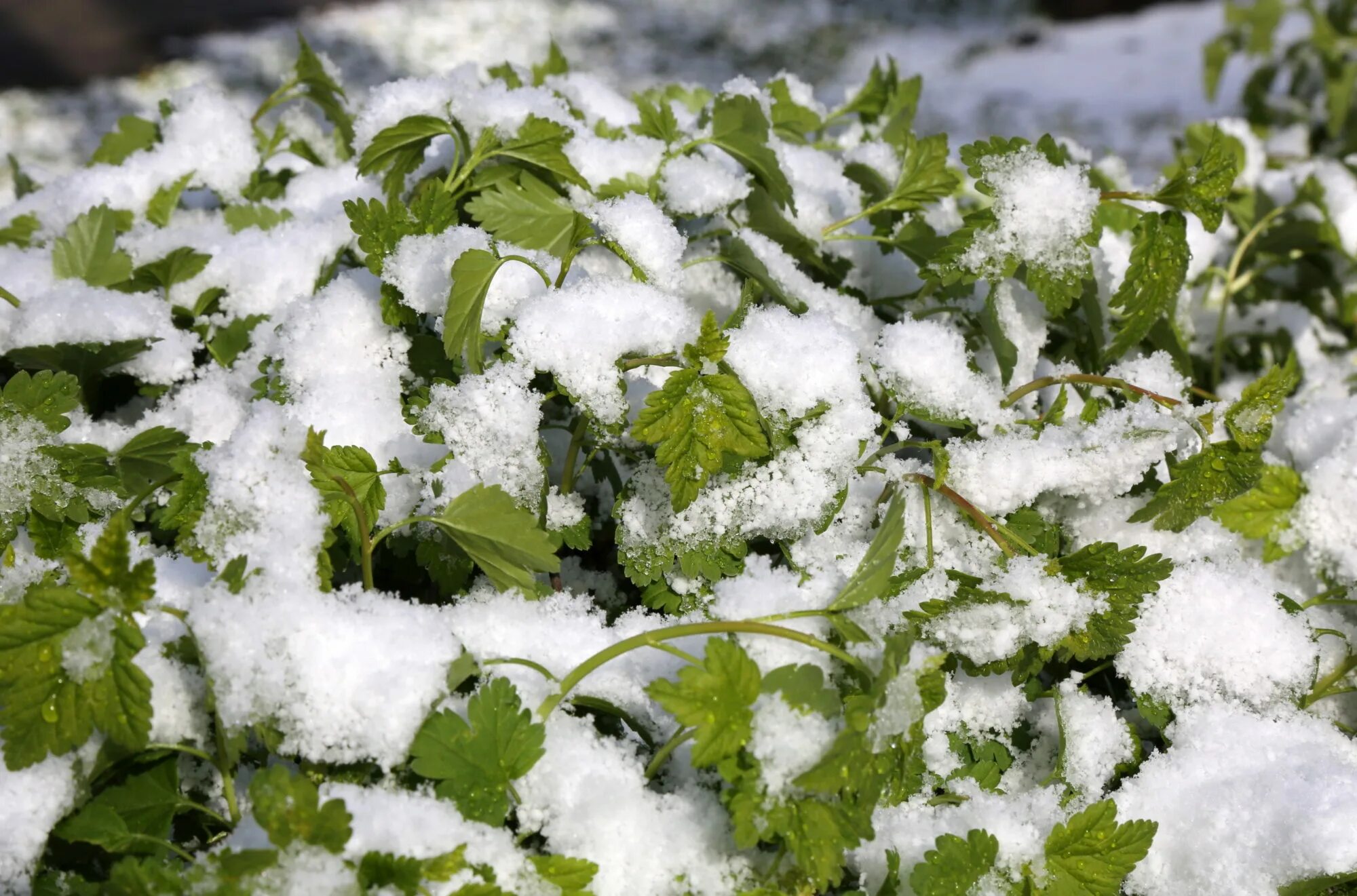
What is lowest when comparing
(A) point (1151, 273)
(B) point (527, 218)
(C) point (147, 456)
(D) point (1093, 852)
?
(D) point (1093, 852)

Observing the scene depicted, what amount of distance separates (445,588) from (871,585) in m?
0.47

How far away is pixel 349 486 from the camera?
1003 mm

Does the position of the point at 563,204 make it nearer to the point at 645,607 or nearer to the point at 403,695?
the point at 645,607

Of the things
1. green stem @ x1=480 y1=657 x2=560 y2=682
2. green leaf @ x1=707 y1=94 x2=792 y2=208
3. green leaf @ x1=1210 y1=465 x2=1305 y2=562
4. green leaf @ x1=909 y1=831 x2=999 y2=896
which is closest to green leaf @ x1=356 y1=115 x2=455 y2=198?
green leaf @ x1=707 y1=94 x2=792 y2=208

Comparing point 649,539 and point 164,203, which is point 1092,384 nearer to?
point 649,539

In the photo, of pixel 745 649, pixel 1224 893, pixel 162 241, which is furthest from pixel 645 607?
pixel 162 241

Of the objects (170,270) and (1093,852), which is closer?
(1093,852)

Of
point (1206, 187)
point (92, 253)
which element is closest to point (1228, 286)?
point (1206, 187)

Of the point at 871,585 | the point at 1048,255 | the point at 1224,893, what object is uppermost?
the point at 1048,255

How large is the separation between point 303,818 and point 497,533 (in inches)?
12.1

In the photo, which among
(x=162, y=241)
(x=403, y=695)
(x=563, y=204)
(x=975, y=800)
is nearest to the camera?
(x=403, y=695)

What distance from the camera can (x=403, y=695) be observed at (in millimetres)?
932

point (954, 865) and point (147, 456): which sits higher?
point (147, 456)

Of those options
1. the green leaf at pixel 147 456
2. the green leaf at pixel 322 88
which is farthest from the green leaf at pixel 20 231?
the green leaf at pixel 147 456
